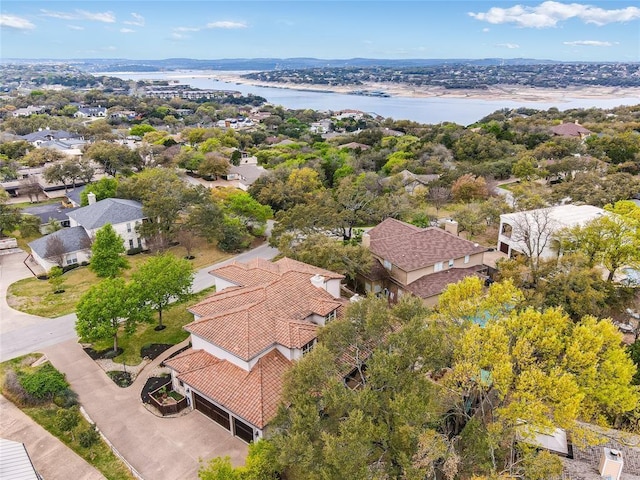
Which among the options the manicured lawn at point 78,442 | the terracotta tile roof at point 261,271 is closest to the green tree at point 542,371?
the terracotta tile roof at point 261,271

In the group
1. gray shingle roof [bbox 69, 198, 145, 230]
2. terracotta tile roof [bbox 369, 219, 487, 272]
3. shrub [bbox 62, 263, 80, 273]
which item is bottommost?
shrub [bbox 62, 263, 80, 273]

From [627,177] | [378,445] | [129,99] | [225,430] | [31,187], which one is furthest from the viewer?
[129,99]

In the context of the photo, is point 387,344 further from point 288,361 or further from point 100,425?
point 100,425

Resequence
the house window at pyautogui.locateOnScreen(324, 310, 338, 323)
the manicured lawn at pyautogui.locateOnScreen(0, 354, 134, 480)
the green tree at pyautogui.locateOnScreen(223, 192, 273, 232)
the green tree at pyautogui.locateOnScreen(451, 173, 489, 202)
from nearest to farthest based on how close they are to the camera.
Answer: the manicured lawn at pyautogui.locateOnScreen(0, 354, 134, 480), the house window at pyautogui.locateOnScreen(324, 310, 338, 323), the green tree at pyautogui.locateOnScreen(223, 192, 273, 232), the green tree at pyautogui.locateOnScreen(451, 173, 489, 202)

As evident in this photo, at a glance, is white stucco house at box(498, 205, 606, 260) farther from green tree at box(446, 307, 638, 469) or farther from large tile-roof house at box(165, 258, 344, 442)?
large tile-roof house at box(165, 258, 344, 442)

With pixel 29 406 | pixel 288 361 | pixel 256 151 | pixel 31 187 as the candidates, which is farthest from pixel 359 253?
pixel 256 151

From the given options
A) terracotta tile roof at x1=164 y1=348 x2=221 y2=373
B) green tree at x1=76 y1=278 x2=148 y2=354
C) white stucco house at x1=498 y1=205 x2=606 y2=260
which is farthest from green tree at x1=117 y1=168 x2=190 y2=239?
white stucco house at x1=498 y1=205 x2=606 y2=260

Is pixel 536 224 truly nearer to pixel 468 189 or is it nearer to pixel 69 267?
pixel 468 189
